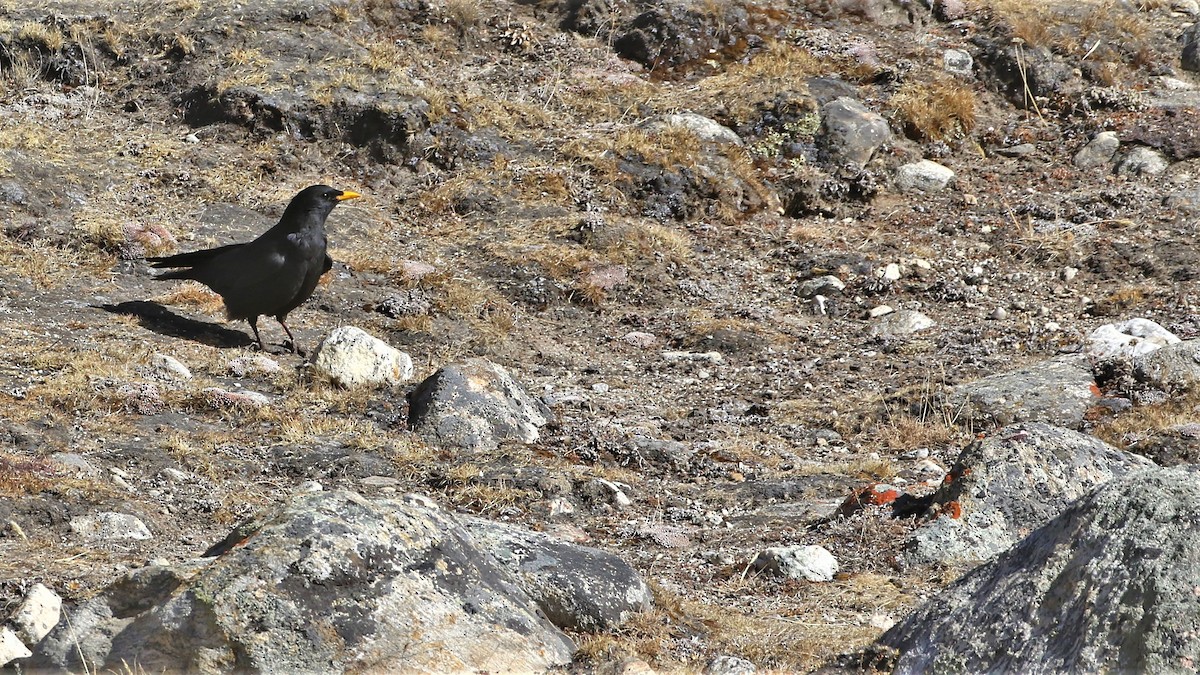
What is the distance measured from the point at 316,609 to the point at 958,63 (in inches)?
487

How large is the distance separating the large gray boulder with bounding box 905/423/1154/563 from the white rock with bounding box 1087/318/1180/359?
2.86 metres

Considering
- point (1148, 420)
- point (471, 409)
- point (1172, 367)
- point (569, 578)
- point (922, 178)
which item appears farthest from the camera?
point (922, 178)

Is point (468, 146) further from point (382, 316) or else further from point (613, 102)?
point (382, 316)

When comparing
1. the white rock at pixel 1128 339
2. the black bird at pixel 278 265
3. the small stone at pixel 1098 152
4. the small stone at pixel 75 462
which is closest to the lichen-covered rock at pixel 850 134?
the small stone at pixel 1098 152

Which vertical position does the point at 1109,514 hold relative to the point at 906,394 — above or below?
above

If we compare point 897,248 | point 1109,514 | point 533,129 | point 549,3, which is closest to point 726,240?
point 897,248

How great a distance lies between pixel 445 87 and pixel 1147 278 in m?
7.39

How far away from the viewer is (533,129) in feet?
44.2

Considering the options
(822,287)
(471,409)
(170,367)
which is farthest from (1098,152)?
(170,367)

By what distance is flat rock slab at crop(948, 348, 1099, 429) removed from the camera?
28.1 feet

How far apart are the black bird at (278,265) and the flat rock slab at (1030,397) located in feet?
15.8

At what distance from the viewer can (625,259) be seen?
38.0ft

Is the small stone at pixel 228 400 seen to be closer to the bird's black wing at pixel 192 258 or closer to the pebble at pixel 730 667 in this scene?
the bird's black wing at pixel 192 258

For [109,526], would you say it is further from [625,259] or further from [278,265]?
[625,259]
